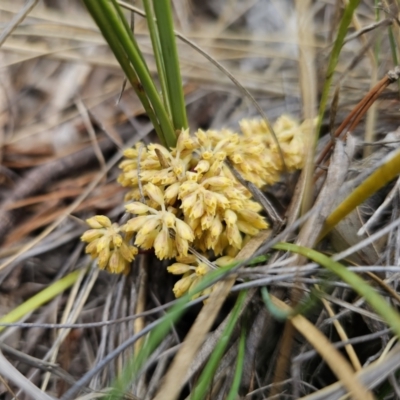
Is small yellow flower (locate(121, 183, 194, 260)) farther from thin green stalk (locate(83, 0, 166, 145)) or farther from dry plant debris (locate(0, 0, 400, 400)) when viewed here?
thin green stalk (locate(83, 0, 166, 145))

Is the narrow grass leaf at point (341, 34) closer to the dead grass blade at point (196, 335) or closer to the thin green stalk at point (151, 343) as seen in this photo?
the dead grass blade at point (196, 335)

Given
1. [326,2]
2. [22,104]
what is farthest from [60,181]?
[326,2]

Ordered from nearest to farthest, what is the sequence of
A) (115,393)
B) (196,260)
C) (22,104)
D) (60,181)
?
(115,393)
(196,260)
(60,181)
(22,104)

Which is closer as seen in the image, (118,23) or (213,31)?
(118,23)

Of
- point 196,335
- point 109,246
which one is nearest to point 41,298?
point 109,246

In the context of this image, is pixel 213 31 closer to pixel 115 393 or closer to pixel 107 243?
pixel 107 243

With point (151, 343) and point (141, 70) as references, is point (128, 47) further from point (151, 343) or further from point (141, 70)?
point (151, 343)

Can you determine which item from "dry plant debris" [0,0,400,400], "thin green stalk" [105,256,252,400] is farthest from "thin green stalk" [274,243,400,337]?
"thin green stalk" [105,256,252,400]

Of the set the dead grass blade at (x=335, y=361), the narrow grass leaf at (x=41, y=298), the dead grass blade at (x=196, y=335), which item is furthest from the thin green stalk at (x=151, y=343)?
the narrow grass leaf at (x=41, y=298)
